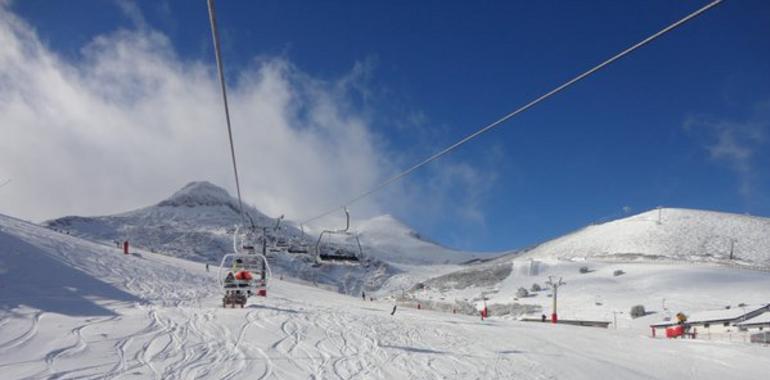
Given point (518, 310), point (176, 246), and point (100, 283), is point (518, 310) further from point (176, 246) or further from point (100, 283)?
point (176, 246)

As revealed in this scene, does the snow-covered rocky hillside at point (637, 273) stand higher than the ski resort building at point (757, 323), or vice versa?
the snow-covered rocky hillside at point (637, 273)

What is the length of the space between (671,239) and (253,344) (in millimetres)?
116806

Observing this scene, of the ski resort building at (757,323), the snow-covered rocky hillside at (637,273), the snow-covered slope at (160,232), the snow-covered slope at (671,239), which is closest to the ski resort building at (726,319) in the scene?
the ski resort building at (757,323)

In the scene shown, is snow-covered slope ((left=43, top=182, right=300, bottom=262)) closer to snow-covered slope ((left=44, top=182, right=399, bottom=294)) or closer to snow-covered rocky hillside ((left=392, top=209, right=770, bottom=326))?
snow-covered slope ((left=44, top=182, right=399, bottom=294))

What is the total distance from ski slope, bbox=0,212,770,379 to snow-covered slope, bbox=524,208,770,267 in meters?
80.0

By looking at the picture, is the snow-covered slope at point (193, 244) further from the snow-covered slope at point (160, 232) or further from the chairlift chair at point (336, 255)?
the chairlift chair at point (336, 255)

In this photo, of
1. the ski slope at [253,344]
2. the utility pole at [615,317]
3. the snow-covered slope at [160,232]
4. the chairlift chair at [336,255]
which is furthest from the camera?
the snow-covered slope at [160,232]

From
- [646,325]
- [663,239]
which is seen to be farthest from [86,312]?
[663,239]

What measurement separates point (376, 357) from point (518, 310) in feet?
146

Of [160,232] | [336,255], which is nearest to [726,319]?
[336,255]

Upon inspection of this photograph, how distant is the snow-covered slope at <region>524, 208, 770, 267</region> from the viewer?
99.9 m

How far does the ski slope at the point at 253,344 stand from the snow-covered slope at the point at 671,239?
263 ft

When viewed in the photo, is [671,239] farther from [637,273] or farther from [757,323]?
[757,323]

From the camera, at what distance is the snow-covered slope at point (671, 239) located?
99938 mm
